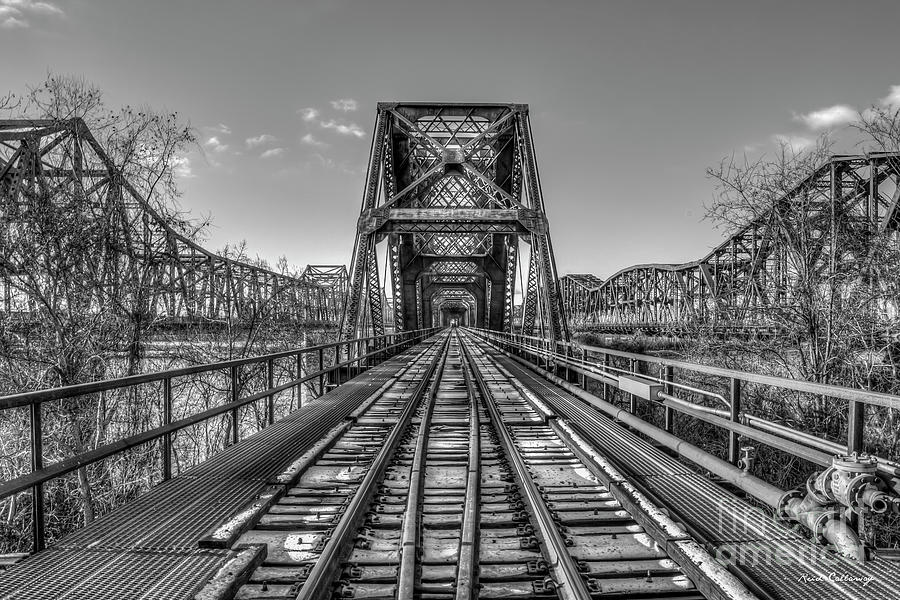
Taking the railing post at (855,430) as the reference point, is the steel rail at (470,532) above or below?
below

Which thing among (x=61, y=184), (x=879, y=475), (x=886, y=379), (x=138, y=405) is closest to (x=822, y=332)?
(x=886, y=379)

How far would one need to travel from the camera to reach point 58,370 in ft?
30.0

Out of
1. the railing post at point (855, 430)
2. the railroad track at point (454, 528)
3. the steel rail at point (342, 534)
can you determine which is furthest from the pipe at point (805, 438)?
the steel rail at point (342, 534)

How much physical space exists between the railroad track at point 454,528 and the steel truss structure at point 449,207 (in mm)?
8265

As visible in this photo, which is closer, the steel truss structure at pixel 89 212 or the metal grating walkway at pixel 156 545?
the metal grating walkway at pixel 156 545

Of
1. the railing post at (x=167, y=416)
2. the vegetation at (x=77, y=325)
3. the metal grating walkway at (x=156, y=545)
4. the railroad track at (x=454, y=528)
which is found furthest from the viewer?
the vegetation at (x=77, y=325)

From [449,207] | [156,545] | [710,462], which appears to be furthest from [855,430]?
[449,207]

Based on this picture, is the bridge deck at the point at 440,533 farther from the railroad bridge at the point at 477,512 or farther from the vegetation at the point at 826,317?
the vegetation at the point at 826,317

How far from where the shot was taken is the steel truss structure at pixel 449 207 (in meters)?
15.8

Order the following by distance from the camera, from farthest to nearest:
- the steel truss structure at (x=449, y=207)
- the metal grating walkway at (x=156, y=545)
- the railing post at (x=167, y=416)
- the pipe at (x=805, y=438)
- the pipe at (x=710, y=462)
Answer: the steel truss structure at (x=449, y=207) < the railing post at (x=167, y=416) < the pipe at (x=710, y=462) < the pipe at (x=805, y=438) < the metal grating walkway at (x=156, y=545)

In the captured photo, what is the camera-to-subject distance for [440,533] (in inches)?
146

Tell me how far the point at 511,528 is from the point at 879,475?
233 cm

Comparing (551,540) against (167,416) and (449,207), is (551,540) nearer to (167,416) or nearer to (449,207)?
(167,416)

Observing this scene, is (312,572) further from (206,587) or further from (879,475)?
(879,475)
